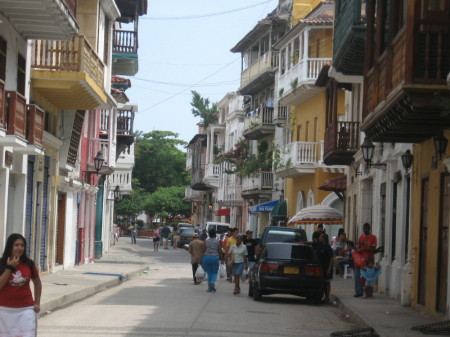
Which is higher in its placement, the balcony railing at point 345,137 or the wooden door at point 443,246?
the balcony railing at point 345,137

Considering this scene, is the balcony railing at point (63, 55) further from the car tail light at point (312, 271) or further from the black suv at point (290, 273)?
the car tail light at point (312, 271)

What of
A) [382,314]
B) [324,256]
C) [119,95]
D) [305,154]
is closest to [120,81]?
[119,95]

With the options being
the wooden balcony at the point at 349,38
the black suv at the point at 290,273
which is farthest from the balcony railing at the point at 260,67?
the black suv at the point at 290,273

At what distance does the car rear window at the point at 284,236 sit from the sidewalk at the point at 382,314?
3354mm

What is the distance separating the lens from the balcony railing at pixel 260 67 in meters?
57.5

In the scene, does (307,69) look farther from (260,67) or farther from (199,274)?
(199,274)

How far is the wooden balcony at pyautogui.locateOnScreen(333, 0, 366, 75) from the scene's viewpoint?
24.4 m

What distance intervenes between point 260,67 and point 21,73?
36586 mm

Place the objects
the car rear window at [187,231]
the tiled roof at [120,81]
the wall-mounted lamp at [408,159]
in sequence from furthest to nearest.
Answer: the car rear window at [187,231]
the tiled roof at [120,81]
the wall-mounted lamp at [408,159]

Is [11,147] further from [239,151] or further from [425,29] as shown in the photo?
[239,151]

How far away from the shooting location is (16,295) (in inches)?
413

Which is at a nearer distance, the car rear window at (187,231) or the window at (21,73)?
the window at (21,73)

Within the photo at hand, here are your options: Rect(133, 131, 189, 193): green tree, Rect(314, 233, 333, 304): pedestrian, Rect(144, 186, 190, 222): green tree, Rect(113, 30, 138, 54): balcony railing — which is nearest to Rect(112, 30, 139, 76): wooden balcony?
Rect(113, 30, 138, 54): balcony railing

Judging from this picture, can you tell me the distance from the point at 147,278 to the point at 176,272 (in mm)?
5029
